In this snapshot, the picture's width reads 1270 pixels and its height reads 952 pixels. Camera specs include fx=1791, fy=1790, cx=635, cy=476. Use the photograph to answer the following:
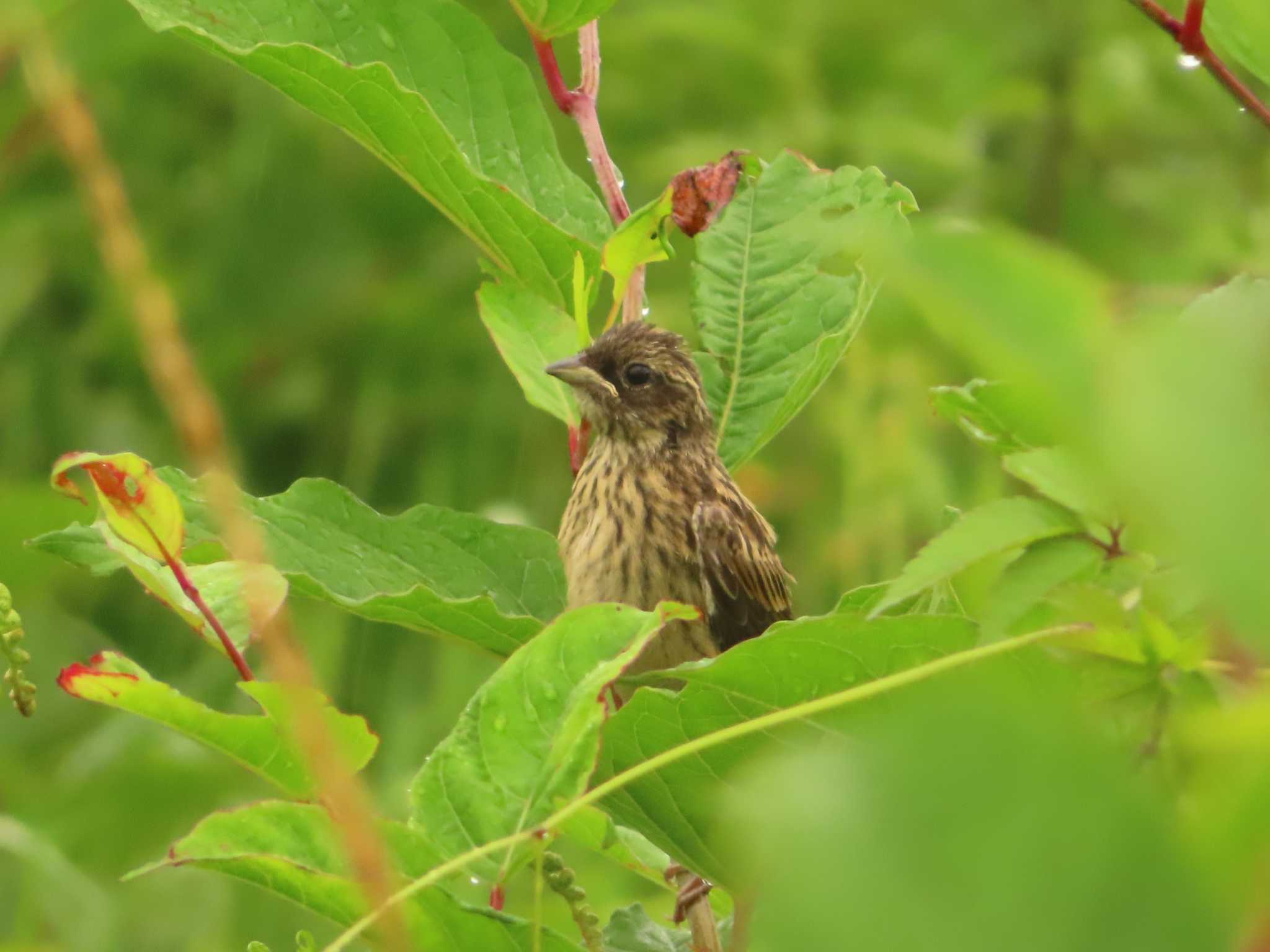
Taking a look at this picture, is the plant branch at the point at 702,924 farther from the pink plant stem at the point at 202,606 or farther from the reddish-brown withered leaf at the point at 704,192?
the reddish-brown withered leaf at the point at 704,192

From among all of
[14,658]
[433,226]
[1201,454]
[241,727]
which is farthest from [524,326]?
[433,226]

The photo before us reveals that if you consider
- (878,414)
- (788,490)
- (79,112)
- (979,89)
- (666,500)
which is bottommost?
→ (788,490)

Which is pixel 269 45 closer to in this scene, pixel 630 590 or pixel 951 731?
pixel 951 731

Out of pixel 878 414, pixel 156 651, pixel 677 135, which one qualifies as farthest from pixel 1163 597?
pixel 677 135

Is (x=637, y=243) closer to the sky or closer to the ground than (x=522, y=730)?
closer to the sky

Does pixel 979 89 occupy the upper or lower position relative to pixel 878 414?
upper

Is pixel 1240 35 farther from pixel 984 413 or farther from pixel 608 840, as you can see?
pixel 608 840

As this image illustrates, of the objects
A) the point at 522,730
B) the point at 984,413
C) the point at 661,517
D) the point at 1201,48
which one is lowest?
the point at 661,517
